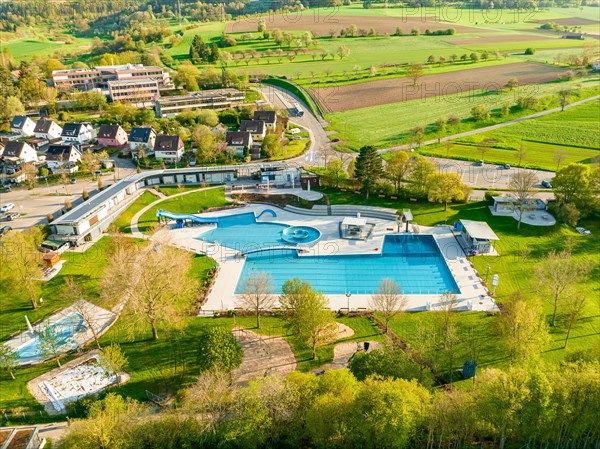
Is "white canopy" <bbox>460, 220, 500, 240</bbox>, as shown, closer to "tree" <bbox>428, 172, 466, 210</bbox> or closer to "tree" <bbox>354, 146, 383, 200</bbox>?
"tree" <bbox>428, 172, 466, 210</bbox>

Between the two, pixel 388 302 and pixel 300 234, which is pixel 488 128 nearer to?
pixel 300 234

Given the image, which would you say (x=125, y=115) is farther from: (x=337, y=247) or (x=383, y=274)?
(x=383, y=274)

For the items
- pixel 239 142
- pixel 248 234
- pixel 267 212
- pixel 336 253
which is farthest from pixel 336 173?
pixel 239 142

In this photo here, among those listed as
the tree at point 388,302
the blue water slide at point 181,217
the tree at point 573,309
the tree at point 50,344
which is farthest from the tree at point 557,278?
the tree at point 50,344

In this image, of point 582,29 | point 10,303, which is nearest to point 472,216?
point 10,303

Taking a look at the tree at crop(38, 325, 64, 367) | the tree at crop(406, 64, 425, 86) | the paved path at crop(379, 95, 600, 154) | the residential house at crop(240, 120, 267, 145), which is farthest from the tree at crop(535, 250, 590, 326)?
the tree at crop(406, 64, 425, 86)

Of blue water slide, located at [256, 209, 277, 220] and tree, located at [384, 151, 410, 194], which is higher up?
tree, located at [384, 151, 410, 194]
